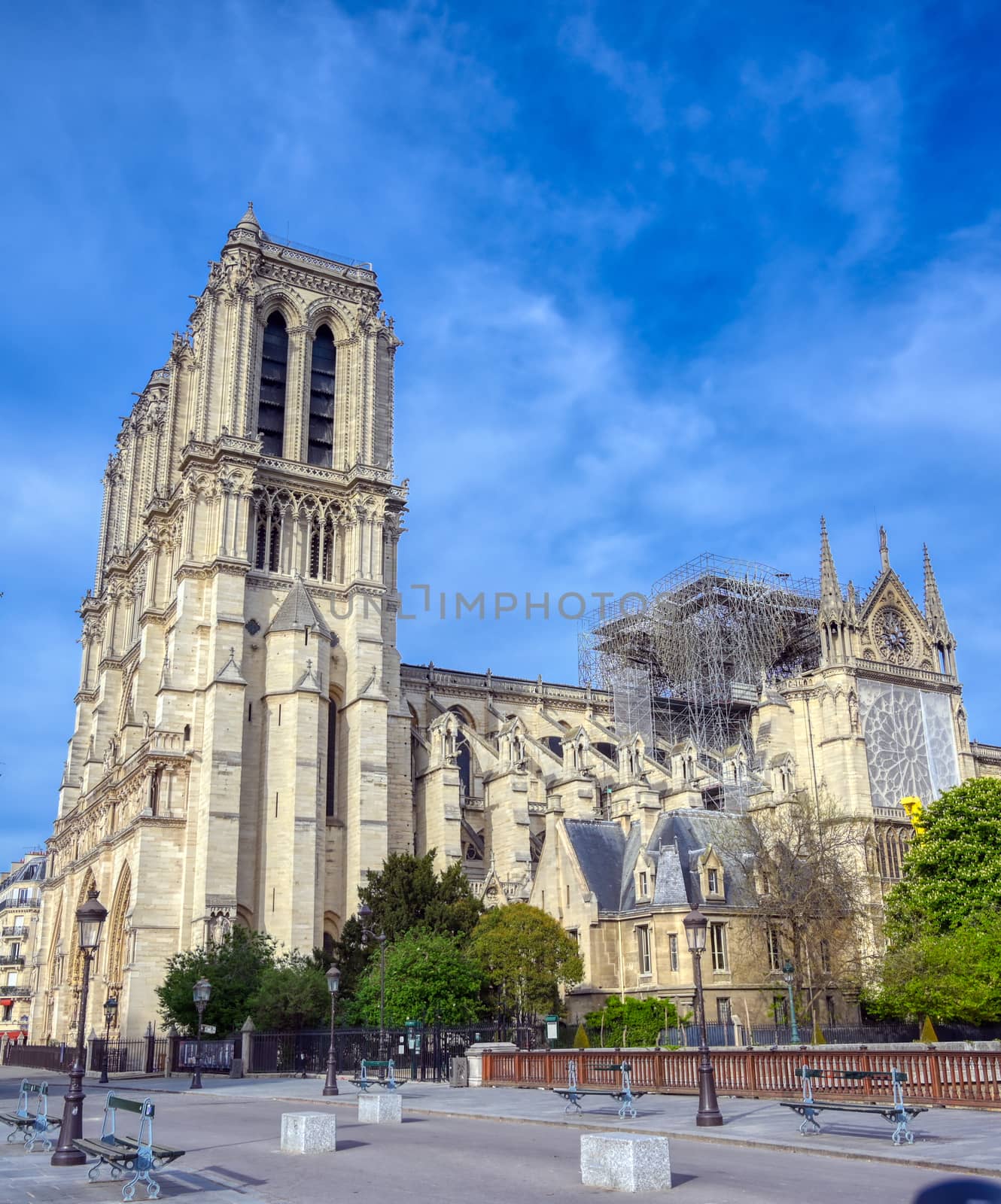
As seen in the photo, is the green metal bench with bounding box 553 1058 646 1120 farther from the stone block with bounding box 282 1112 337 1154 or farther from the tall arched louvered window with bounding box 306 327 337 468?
the tall arched louvered window with bounding box 306 327 337 468

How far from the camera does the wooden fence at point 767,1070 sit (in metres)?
17.7

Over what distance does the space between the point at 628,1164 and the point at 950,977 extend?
27097mm

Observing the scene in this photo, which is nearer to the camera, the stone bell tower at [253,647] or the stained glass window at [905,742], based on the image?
the stone bell tower at [253,647]

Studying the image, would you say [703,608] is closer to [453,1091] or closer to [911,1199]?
[453,1091]

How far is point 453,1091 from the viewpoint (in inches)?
996

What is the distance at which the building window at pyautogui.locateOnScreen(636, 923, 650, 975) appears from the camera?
130ft

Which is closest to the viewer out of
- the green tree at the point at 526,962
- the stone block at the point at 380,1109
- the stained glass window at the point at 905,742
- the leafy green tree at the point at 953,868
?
the stone block at the point at 380,1109

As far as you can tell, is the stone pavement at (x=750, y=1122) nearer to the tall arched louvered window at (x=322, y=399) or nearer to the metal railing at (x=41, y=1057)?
the metal railing at (x=41, y=1057)

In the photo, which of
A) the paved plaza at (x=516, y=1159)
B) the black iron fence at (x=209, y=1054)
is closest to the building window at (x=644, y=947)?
the black iron fence at (x=209, y=1054)

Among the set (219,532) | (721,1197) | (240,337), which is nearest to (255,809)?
(219,532)

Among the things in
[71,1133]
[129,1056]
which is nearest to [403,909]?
[129,1056]

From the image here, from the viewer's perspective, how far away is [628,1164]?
10922mm

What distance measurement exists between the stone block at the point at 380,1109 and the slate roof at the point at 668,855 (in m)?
21.9

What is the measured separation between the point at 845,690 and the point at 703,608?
1282 centimetres
